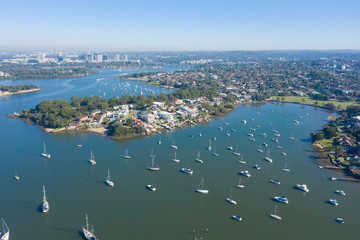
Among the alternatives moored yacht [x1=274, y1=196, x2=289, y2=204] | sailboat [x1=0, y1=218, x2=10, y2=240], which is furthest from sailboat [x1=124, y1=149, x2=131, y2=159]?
moored yacht [x1=274, y1=196, x2=289, y2=204]

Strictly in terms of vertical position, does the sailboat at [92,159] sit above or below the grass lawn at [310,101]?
below

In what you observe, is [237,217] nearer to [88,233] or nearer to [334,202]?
[334,202]

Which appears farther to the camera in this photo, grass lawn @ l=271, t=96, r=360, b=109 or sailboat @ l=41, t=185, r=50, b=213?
grass lawn @ l=271, t=96, r=360, b=109

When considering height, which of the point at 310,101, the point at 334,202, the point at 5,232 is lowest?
the point at 5,232

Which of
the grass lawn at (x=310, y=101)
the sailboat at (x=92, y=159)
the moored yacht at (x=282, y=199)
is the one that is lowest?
the moored yacht at (x=282, y=199)

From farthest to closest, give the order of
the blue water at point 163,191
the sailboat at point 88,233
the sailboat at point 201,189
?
the sailboat at point 201,189 < the blue water at point 163,191 < the sailboat at point 88,233

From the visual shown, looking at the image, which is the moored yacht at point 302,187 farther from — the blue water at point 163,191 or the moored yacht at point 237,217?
the moored yacht at point 237,217

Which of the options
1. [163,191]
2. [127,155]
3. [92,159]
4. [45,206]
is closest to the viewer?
[45,206]

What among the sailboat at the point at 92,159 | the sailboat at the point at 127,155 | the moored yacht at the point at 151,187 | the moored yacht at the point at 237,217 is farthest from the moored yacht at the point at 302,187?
the sailboat at the point at 92,159

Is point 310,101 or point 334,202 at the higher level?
point 310,101

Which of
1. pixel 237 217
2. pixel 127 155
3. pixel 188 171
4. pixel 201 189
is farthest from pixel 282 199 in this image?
pixel 127 155

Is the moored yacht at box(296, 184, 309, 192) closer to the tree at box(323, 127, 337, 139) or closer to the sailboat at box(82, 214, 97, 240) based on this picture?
the tree at box(323, 127, 337, 139)
